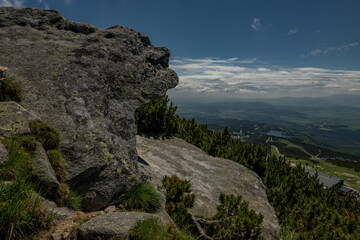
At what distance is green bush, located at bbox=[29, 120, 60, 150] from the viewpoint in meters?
4.91

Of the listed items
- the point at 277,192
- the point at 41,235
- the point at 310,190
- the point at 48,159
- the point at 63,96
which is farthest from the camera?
the point at 310,190

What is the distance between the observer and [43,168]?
441 cm

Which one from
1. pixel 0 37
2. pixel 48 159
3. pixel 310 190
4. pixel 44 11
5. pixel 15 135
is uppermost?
pixel 44 11

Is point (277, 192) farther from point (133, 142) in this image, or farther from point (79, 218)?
point (79, 218)

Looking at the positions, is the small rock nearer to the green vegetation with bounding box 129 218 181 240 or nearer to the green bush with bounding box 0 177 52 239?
the green bush with bounding box 0 177 52 239

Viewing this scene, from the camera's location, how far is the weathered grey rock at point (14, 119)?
4602mm

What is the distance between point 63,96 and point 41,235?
3881mm

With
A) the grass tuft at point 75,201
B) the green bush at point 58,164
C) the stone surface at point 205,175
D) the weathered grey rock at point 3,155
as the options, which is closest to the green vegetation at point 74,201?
the grass tuft at point 75,201

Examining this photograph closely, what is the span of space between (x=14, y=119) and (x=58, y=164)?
1.53 meters

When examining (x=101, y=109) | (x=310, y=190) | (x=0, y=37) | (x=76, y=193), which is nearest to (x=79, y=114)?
(x=101, y=109)

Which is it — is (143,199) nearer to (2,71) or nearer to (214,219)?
(214,219)

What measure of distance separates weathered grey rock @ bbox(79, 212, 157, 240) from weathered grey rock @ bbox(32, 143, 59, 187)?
49.3 inches

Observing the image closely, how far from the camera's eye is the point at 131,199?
570 cm

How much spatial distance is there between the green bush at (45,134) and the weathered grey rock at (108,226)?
2200mm
